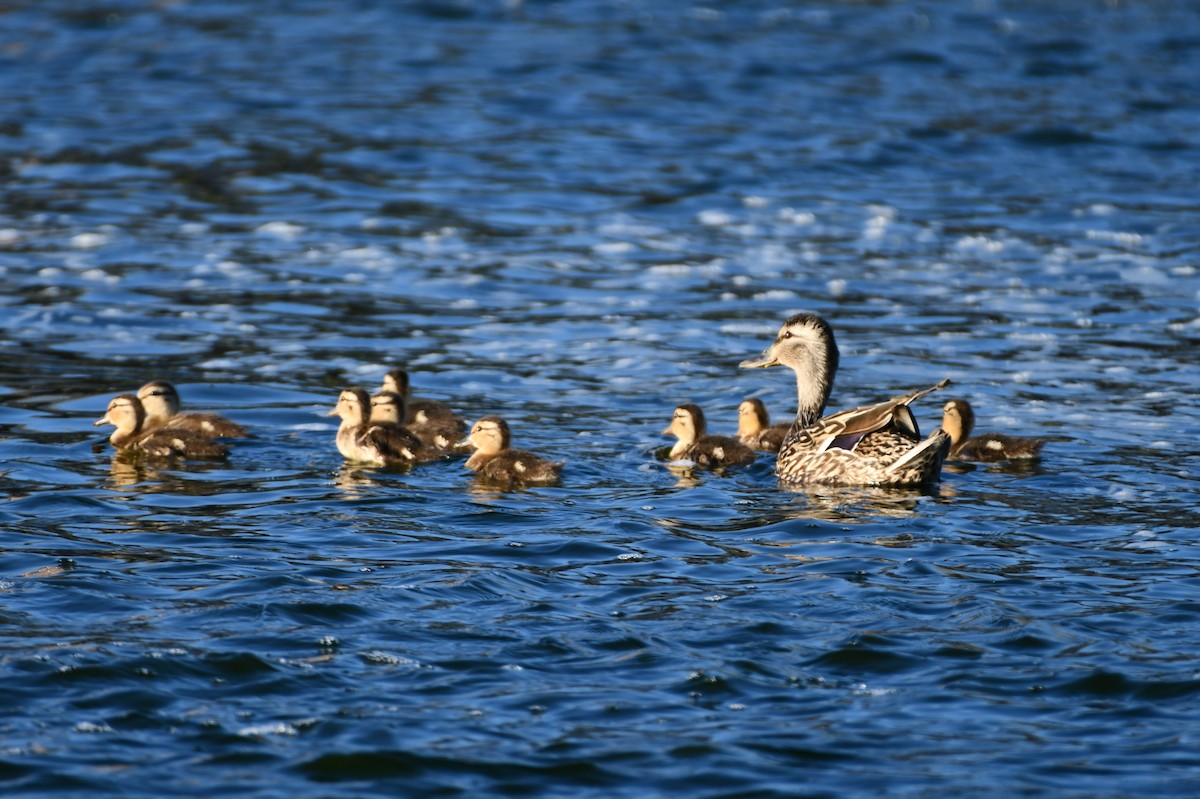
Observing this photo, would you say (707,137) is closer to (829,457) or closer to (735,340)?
(735,340)

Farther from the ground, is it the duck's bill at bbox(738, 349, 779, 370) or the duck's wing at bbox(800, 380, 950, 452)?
the duck's bill at bbox(738, 349, 779, 370)

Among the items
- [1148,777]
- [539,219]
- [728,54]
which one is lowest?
[1148,777]

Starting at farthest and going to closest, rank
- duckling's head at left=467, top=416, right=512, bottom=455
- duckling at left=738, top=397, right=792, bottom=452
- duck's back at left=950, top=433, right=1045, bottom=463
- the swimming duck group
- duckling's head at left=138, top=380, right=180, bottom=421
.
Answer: duckling at left=738, top=397, right=792, bottom=452 < duckling's head at left=138, top=380, right=180, bottom=421 < duck's back at left=950, top=433, right=1045, bottom=463 < duckling's head at left=467, top=416, right=512, bottom=455 < the swimming duck group

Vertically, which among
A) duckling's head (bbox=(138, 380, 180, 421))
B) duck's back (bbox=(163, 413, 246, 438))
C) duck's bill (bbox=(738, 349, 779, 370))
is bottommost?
duck's back (bbox=(163, 413, 246, 438))

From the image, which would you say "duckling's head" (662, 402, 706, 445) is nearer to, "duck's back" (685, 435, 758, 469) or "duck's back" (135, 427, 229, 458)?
"duck's back" (685, 435, 758, 469)

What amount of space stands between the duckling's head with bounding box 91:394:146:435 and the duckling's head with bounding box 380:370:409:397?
163 centimetres

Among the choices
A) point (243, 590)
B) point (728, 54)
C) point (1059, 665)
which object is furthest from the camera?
point (728, 54)

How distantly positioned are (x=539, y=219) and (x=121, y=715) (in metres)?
12.9

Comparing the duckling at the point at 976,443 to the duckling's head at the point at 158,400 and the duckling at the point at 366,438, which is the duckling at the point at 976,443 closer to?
the duckling at the point at 366,438

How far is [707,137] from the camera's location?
75.9 feet

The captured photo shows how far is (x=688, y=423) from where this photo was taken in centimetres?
1125

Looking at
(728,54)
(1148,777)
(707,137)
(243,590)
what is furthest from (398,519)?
(728,54)

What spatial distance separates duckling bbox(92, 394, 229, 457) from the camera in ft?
36.3

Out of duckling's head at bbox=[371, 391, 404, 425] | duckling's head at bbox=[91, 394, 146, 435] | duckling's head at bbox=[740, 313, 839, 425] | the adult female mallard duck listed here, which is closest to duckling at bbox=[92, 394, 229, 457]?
duckling's head at bbox=[91, 394, 146, 435]
